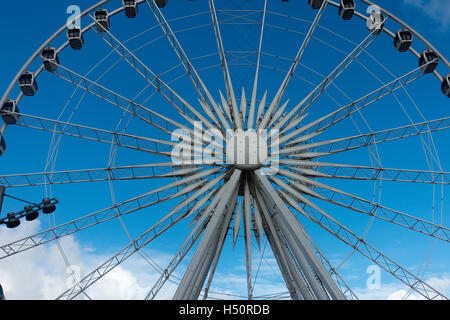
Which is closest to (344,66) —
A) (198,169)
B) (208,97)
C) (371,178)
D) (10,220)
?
(371,178)

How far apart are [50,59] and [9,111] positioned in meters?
3.40

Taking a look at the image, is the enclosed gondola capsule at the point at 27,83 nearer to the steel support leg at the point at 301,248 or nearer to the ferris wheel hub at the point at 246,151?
the ferris wheel hub at the point at 246,151

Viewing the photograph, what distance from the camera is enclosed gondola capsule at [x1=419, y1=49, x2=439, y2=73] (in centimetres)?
1870

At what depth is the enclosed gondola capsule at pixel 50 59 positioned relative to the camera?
1830cm

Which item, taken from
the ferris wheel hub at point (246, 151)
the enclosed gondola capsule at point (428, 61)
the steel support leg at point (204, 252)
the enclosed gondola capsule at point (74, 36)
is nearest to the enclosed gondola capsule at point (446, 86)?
the enclosed gondola capsule at point (428, 61)

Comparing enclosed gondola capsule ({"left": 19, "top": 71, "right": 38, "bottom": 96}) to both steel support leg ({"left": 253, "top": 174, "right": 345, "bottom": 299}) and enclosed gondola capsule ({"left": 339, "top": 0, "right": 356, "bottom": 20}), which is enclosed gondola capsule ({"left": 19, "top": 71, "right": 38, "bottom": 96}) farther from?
enclosed gondola capsule ({"left": 339, "top": 0, "right": 356, "bottom": 20})

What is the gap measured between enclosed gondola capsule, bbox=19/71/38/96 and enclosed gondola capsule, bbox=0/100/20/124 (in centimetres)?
111

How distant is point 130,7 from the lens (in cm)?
2044

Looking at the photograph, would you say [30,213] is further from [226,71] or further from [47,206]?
[226,71]

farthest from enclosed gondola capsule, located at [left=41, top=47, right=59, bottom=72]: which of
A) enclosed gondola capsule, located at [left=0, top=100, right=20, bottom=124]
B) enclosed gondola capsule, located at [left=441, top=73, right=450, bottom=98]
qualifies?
enclosed gondola capsule, located at [left=441, top=73, right=450, bottom=98]

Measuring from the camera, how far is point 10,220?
53.1 ft

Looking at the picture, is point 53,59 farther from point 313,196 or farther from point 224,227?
point 313,196

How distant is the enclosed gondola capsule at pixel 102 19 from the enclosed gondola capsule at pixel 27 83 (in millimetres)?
4301
